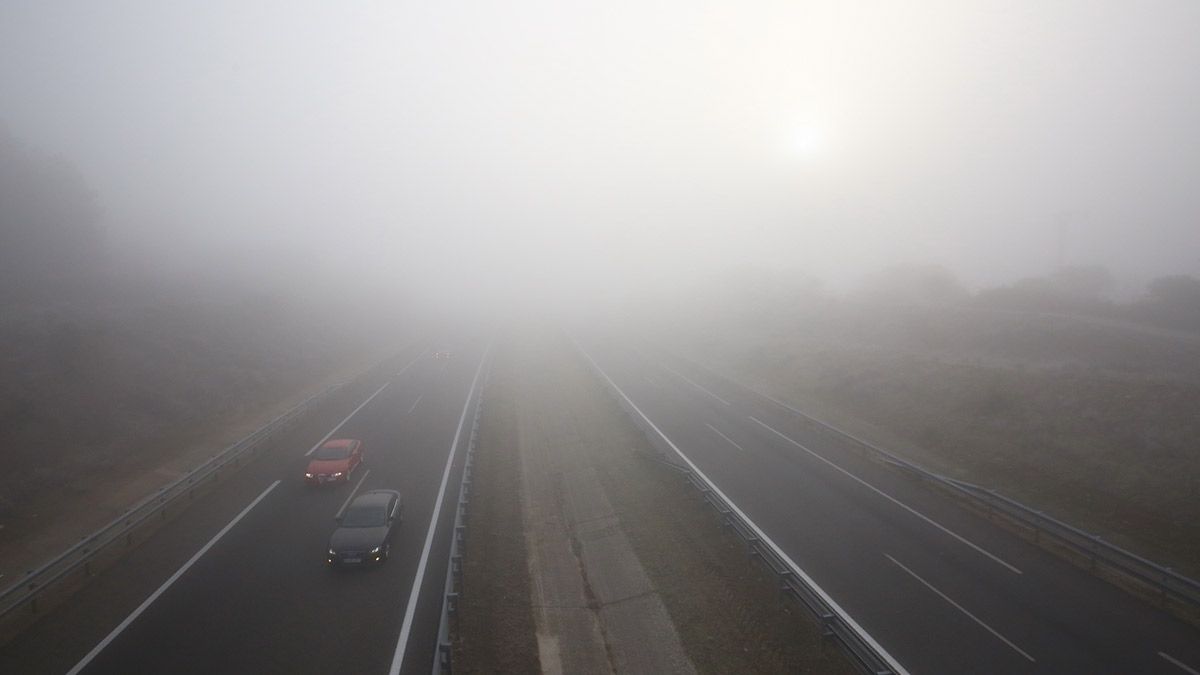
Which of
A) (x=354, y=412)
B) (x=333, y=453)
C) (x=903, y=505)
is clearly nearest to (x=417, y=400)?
(x=354, y=412)

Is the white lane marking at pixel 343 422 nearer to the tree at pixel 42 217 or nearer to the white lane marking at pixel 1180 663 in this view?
the white lane marking at pixel 1180 663

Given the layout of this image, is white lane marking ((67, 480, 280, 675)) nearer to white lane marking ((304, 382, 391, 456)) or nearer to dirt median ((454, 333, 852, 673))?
white lane marking ((304, 382, 391, 456))

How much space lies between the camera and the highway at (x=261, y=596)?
11.0m

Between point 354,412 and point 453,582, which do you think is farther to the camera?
point 354,412

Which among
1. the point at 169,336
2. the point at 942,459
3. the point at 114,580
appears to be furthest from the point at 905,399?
the point at 169,336

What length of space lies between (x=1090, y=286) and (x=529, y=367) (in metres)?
66.8

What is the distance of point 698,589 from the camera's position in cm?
1335

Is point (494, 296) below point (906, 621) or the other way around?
the other way around

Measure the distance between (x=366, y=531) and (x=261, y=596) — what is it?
9.21 feet

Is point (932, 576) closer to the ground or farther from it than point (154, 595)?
farther from it

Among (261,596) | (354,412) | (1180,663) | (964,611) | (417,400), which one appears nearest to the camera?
(1180,663)

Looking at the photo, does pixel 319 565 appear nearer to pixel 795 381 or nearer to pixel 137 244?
pixel 795 381

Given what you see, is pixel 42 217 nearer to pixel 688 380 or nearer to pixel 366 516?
pixel 366 516

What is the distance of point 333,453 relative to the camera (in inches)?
858
